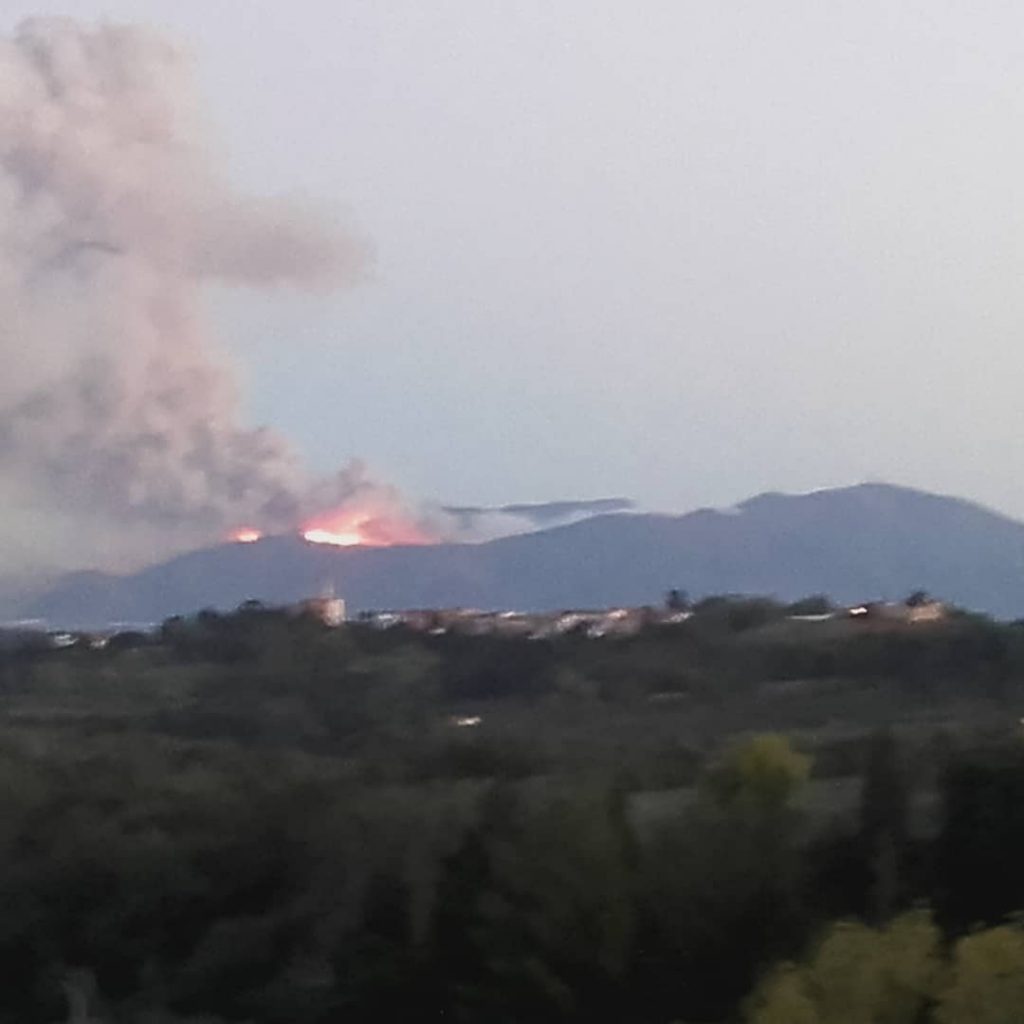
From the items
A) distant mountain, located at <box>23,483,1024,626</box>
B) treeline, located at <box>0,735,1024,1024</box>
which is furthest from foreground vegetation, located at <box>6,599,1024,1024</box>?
distant mountain, located at <box>23,483,1024,626</box>

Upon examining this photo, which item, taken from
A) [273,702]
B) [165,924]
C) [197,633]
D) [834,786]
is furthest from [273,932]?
[197,633]

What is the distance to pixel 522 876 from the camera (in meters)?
20.7

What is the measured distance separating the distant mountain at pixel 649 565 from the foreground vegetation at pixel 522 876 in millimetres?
23877

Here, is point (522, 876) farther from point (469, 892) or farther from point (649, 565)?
point (649, 565)

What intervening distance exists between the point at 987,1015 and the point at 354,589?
4555 centimetres

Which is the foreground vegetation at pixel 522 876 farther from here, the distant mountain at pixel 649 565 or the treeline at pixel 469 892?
the distant mountain at pixel 649 565

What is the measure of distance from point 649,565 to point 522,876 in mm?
43111

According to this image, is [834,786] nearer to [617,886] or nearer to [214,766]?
[617,886]

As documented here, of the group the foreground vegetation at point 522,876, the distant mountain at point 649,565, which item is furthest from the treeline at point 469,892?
the distant mountain at point 649,565

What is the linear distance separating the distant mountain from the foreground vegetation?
23877 mm

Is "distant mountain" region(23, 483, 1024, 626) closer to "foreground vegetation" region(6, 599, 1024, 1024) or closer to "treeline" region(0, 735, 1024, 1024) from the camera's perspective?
"foreground vegetation" region(6, 599, 1024, 1024)

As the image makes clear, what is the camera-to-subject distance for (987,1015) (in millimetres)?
13172

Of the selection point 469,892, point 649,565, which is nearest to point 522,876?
point 469,892

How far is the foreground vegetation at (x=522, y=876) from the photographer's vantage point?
A: 739 inches
